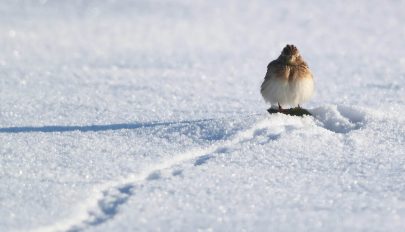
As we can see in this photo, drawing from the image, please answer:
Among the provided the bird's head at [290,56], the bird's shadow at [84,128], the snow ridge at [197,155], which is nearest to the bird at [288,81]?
the bird's head at [290,56]

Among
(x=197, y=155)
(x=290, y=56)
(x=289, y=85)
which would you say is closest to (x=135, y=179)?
(x=197, y=155)

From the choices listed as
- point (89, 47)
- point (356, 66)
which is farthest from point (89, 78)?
point (356, 66)

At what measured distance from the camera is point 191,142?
16.2 ft

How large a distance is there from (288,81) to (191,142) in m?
0.85

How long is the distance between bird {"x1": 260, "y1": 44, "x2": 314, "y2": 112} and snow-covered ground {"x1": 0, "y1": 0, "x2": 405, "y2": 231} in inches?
6.2

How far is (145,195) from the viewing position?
3.94 m

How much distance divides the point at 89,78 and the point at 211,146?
11.8ft

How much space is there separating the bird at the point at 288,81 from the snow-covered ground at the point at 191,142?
0.16m

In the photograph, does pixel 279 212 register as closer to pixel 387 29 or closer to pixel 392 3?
pixel 387 29

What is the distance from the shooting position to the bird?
17.3ft

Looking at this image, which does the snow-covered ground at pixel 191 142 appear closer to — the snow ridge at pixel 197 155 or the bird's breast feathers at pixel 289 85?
the snow ridge at pixel 197 155

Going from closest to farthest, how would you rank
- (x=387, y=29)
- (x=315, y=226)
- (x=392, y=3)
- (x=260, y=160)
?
(x=315, y=226) → (x=260, y=160) → (x=387, y=29) → (x=392, y=3)

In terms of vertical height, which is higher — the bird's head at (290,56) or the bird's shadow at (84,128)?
the bird's head at (290,56)

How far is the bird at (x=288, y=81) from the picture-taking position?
526cm
